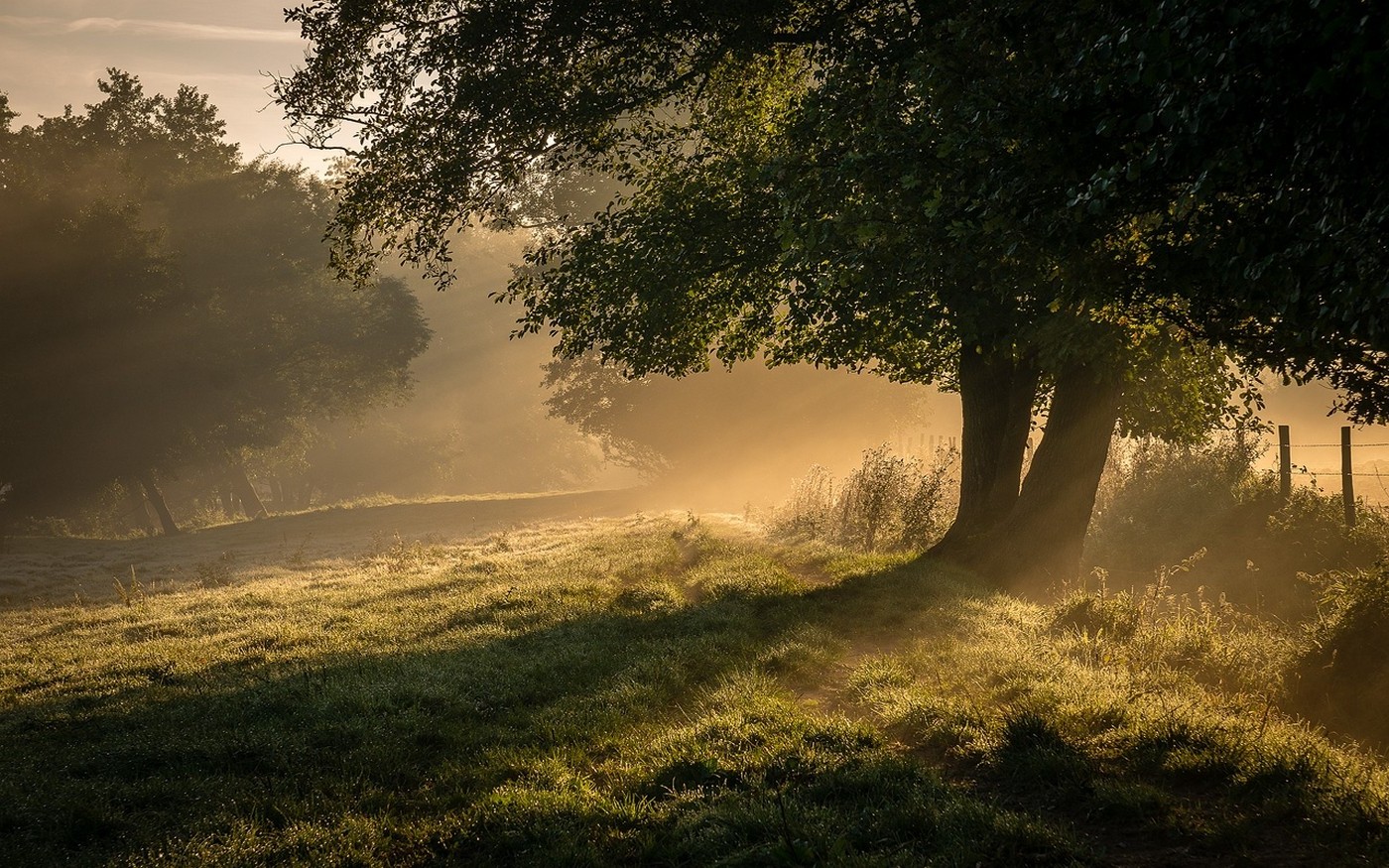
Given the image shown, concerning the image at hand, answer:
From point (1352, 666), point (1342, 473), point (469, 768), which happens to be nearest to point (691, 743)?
point (469, 768)

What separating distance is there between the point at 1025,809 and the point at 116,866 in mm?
5280

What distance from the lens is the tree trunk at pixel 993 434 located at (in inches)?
620

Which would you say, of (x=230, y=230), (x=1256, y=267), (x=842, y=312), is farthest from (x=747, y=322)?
(x=230, y=230)

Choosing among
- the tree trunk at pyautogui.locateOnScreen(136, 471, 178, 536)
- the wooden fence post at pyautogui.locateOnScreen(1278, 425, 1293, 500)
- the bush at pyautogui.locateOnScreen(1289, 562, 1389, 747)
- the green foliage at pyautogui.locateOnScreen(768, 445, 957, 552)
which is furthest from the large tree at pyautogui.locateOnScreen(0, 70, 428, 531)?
the bush at pyautogui.locateOnScreen(1289, 562, 1389, 747)

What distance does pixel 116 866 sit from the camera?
16.9 ft

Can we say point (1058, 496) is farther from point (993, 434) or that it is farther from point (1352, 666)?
point (1352, 666)

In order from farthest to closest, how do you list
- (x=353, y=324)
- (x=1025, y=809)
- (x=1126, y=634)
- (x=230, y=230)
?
(x=353, y=324)
(x=230, y=230)
(x=1126, y=634)
(x=1025, y=809)

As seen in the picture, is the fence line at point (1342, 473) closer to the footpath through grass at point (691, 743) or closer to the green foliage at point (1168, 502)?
the green foliage at point (1168, 502)

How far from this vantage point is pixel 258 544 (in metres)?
35.3

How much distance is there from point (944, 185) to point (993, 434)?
8.60 meters

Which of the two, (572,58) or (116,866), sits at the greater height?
(572,58)

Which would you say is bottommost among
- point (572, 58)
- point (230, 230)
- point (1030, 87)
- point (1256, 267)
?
point (1256, 267)

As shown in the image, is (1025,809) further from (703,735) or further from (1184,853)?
(703,735)

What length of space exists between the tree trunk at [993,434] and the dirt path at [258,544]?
58.7 feet
